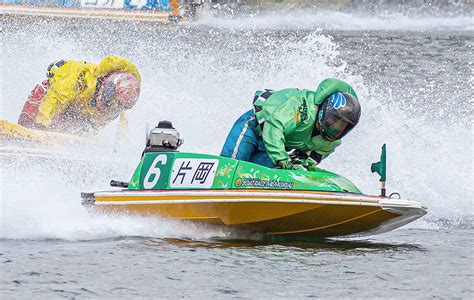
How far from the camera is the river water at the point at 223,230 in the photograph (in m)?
8.12

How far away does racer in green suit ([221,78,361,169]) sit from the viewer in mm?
9695

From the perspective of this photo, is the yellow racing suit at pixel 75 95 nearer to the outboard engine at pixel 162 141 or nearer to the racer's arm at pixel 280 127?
the outboard engine at pixel 162 141

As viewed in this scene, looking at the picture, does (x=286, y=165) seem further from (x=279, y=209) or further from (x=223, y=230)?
(x=223, y=230)

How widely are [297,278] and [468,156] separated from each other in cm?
644

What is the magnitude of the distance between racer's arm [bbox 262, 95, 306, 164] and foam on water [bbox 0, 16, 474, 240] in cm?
85

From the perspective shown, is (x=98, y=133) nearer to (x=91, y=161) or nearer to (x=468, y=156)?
(x=91, y=161)

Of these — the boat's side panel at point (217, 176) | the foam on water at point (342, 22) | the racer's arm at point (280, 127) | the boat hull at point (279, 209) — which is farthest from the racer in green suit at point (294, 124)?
the foam on water at point (342, 22)

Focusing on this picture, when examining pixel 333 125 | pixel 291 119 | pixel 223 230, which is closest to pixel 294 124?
pixel 291 119

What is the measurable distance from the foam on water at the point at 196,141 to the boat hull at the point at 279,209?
16cm

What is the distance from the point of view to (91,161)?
43.6 ft

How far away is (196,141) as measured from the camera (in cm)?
1520

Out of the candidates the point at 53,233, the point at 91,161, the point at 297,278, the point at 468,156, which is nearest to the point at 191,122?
the point at 91,161

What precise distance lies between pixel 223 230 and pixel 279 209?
0.66 m

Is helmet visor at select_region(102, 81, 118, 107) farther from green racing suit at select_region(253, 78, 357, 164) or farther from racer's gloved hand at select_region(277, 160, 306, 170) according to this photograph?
racer's gloved hand at select_region(277, 160, 306, 170)
